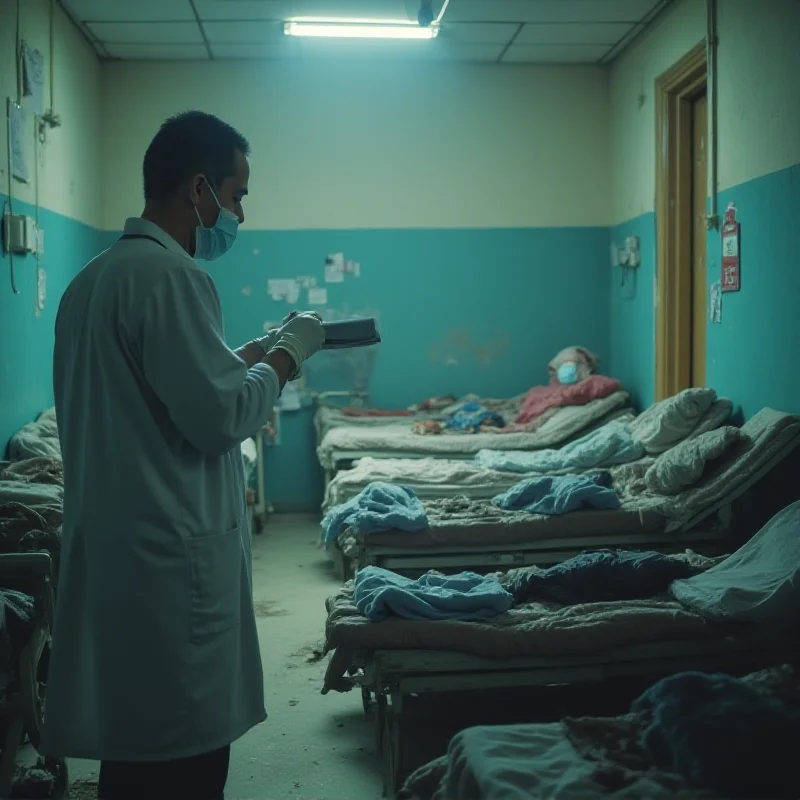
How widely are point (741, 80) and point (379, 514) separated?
292 cm

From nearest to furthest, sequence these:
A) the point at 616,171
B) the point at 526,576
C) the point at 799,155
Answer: the point at 526,576 → the point at 799,155 → the point at 616,171

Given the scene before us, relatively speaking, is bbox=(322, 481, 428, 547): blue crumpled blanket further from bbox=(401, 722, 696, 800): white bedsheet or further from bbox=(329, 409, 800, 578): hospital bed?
bbox=(401, 722, 696, 800): white bedsheet

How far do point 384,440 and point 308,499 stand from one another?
167 cm

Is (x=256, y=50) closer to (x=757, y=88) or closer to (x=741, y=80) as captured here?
(x=741, y=80)

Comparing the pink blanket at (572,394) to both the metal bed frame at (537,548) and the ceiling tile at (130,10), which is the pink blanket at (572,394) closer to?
the metal bed frame at (537,548)

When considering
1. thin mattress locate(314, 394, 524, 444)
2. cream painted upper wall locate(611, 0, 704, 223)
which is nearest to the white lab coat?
cream painted upper wall locate(611, 0, 704, 223)

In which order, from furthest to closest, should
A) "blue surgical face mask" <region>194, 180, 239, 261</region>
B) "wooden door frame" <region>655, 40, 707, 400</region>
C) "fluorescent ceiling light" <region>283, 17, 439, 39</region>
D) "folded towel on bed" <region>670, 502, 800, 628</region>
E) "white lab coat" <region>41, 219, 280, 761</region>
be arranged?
"fluorescent ceiling light" <region>283, 17, 439, 39</region>
"wooden door frame" <region>655, 40, 707, 400</region>
"folded towel on bed" <region>670, 502, 800, 628</region>
"blue surgical face mask" <region>194, 180, 239, 261</region>
"white lab coat" <region>41, 219, 280, 761</region>

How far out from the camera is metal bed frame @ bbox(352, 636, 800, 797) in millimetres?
2939

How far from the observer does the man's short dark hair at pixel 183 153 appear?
1855 mm

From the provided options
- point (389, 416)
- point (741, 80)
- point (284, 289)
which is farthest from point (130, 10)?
point (741, 80)

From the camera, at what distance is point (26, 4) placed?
17.1ft

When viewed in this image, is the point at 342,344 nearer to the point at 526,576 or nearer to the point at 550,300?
the point at 526,576

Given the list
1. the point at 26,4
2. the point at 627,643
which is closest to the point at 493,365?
the point at 26,4

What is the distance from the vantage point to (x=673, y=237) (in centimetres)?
612
